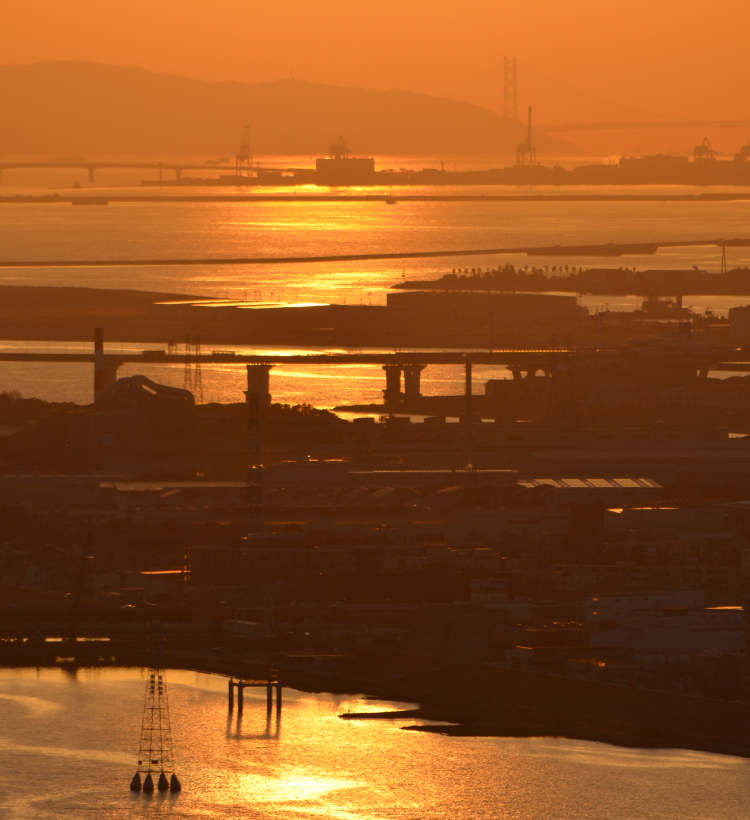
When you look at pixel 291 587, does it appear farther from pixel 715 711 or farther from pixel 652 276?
pixel 652 276

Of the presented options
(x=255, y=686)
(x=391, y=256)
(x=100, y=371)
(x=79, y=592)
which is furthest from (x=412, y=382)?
(x=391, y=256)

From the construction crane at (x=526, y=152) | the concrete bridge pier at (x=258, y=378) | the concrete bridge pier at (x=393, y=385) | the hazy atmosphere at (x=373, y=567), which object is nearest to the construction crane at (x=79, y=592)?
the hazy atmosphere at (x=373, y=567)

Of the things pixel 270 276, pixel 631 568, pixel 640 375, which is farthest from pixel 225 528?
pixel 270 276

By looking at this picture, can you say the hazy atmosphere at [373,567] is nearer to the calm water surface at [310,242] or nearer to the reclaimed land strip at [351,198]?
the calm water surface at [310,242]

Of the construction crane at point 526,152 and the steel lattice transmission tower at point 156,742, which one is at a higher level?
the construction crane at point 526,152

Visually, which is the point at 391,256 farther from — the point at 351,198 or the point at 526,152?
the point at 526,152

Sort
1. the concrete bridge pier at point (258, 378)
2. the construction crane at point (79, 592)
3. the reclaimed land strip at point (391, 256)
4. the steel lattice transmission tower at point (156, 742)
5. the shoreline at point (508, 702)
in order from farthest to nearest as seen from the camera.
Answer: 1. the reclaimed land strip at point (391, 256)
2. the concrete bridge pier at point (258, 378)
3. the construction crane at point (79, 592)
4. the shoreline at point (508, 702)
5. the steel lattice transmission tower at point (156, 742)
